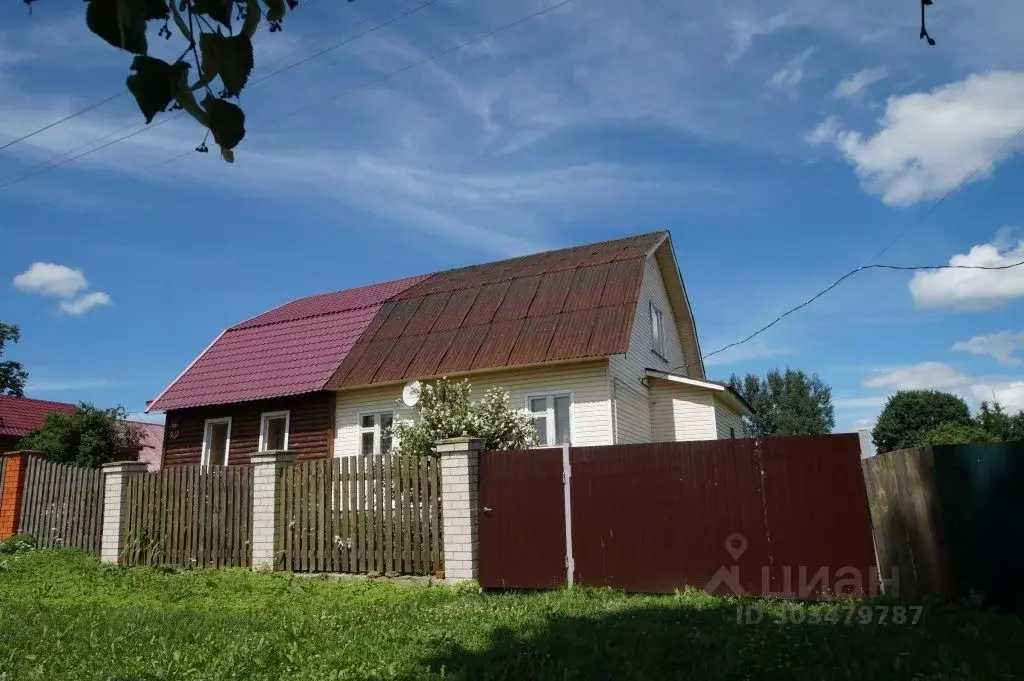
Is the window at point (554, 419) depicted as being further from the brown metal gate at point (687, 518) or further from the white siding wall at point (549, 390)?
the brown metal gate at point (687, 518)

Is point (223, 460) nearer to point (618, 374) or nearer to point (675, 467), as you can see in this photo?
point (618, 374)

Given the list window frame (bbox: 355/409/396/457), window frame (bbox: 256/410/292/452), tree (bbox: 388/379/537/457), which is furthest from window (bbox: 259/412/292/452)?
tree (bbox: 388/379/537/457)

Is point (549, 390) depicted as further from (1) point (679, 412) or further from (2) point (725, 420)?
(2) point (725, 420)

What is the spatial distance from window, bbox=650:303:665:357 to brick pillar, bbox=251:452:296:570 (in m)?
9.28

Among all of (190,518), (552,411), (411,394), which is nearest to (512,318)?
(552,411)

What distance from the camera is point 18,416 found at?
29.5 m

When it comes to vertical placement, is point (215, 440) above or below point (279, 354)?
below

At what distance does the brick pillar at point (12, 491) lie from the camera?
1322cm

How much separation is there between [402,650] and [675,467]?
Answer: 156 inches

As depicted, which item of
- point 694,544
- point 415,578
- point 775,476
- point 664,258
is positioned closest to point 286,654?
point 415,578

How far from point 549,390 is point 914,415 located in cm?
4420

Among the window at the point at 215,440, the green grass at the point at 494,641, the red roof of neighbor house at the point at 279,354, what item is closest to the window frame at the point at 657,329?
the red roof of neighbor house at the point at 279,354

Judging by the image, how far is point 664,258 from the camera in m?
18.1

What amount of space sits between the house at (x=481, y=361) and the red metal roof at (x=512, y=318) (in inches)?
1.5
